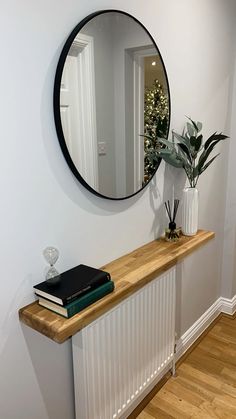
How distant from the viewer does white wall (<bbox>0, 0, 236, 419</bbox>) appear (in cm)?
108

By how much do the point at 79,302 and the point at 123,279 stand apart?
302 mm

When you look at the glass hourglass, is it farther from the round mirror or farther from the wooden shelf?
the round mirror

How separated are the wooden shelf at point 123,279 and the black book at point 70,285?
2.3 inches

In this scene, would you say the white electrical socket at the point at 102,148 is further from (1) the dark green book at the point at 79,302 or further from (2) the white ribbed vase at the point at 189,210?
(2) the white ribbed vase at the point at 189,210

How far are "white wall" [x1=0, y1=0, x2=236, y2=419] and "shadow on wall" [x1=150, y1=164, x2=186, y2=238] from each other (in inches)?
0.4

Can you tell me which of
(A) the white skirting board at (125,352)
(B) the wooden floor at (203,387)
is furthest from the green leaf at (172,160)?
(B) the wooden floor at (203,387)

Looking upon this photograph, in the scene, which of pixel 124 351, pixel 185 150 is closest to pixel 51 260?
pixel 124 351

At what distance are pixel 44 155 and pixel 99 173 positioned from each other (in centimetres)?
30

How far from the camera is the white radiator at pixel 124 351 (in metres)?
1.35

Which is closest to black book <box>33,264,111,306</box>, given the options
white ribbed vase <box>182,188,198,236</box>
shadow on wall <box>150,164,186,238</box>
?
shadow on wall <box>150,164,186,238</box>

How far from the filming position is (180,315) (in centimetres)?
221

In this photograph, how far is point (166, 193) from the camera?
192 cm

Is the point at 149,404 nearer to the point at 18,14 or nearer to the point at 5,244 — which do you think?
the point at 5,244

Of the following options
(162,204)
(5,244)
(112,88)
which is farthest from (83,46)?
(162,204)
